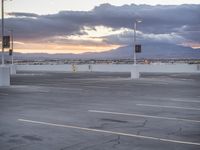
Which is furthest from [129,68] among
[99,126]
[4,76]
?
[99,126]

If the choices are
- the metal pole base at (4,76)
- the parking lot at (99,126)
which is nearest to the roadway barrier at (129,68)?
the metal pole base at (4,76)

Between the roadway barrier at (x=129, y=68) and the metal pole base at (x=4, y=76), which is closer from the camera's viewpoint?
the metal pole base at (x=4, y=76)

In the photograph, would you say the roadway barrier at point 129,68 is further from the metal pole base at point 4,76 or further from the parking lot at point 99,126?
the parking lot at point 99,126

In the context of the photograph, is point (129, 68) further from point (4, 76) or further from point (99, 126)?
point (99, 126)

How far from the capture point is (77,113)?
13.2 meters

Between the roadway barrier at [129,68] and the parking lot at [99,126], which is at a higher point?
the roadway barrier at [129,68]

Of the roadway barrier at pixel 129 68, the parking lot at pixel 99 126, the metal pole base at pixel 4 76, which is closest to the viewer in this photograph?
the parking lot at pixel 99 126

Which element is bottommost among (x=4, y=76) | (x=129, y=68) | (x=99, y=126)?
(x=99, y=126)

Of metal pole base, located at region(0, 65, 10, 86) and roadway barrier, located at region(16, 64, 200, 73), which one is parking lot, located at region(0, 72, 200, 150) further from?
roadway barrier, located at region(16, 64, 200, 73)

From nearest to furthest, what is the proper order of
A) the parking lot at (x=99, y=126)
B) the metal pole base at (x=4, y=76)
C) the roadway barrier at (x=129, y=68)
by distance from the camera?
the parking lot at (x=99, y=126), the metal pole base at (x=4, y=76), the roadway barrier at (x=129, y=68)

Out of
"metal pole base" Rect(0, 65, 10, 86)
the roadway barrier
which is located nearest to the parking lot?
"metal pole base" Rect(0, 65, 10, 86)

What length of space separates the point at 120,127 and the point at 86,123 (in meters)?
1.12

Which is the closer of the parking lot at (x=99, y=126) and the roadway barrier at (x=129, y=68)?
the parking lot at (x=99, y=126)

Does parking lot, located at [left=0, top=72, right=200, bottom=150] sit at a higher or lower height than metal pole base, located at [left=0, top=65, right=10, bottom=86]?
lower
